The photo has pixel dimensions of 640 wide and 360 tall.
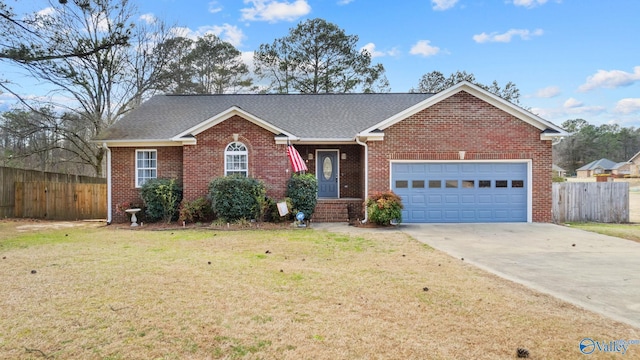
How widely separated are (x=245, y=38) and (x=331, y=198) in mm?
17145

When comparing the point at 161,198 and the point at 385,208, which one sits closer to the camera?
the point at 385,208

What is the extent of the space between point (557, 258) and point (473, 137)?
6393mm

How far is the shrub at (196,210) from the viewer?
13039mm

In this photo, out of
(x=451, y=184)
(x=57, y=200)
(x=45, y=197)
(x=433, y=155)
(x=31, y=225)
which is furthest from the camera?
(x=57, y=200)

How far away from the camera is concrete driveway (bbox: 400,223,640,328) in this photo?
5078mm

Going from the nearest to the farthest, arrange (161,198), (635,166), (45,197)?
(161,198) → (45,197) → (635,166)

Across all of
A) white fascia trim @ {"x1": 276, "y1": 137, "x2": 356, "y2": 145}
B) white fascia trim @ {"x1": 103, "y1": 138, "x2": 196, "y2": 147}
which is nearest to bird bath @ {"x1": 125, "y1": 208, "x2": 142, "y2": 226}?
white fascia trim @ {"x1": 103, "y1": 138, "x2": 196, "y2": 147}

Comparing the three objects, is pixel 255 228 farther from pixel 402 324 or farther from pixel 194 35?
pixel 194 35

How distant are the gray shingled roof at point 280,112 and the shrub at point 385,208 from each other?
318 cm

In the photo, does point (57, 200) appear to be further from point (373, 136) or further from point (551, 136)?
point (551, 136)

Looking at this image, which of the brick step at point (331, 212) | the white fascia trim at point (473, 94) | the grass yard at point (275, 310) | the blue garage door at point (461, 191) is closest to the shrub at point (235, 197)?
the brick step at point (331, 212)

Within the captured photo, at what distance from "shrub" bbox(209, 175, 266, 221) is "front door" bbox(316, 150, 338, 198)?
146 inches

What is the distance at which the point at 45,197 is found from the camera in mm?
16453

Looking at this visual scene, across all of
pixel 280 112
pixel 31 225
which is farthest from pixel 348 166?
pixel 31 225
